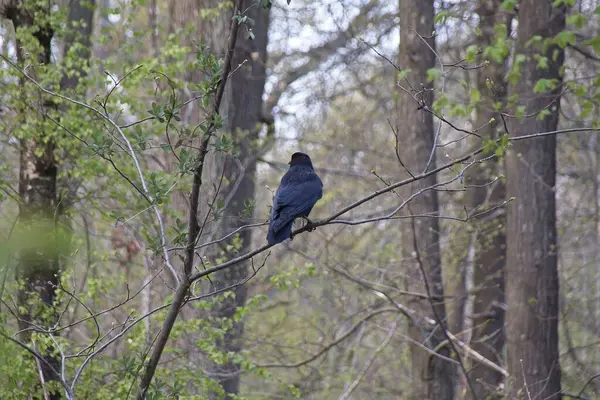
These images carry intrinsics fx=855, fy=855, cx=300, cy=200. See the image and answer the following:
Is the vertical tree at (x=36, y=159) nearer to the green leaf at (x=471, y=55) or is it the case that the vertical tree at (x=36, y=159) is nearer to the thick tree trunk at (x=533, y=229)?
the green leaf at (x=471, y=55)

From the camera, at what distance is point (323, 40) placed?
1370 centimetres

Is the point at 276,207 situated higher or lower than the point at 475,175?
lower

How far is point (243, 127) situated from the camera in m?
10.7

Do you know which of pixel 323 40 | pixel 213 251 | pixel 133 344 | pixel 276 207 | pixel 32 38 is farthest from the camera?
pixel 323 40

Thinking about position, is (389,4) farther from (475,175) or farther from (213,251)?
(213,251)

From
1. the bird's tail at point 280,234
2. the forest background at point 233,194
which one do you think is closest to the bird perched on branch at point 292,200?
the bird's tail at point 280,234

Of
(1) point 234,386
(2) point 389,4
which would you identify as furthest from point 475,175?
(1) point 234,386

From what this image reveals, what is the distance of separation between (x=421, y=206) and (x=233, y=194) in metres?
2.33

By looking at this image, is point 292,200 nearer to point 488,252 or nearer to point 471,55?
point 471,55

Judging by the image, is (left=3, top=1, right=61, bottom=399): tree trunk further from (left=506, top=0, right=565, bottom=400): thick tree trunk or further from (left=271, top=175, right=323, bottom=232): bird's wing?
(left=506, top=0, right=565, bottom=400): thick tree trunk

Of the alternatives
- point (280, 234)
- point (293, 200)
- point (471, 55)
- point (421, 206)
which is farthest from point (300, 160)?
point (471, 55)

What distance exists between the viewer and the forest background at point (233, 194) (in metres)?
4.61

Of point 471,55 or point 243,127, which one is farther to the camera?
point 243,127

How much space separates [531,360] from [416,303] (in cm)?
149
